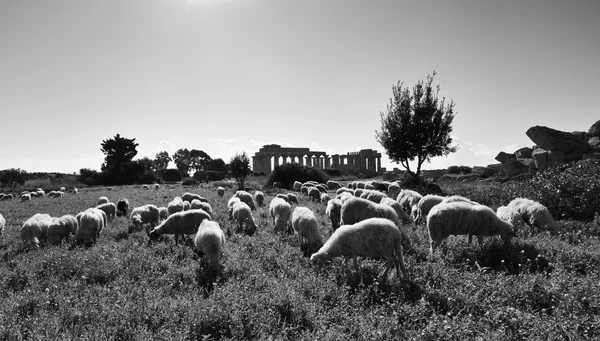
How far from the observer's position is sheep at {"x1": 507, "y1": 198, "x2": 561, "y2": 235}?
10641mm

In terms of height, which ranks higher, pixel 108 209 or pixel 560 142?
pixel 560 142

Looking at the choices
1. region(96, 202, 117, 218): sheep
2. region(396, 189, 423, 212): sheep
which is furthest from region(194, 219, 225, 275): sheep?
region(396, 189, 423, 212): sheep

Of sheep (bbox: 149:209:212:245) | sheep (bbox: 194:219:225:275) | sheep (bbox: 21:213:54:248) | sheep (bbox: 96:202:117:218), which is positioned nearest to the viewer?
sheep (bbox: 194:219:225:275)

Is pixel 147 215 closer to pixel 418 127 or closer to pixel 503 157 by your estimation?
pixel 418 127

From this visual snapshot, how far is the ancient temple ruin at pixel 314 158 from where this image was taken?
3307 inches

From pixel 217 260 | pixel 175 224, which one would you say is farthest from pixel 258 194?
pixel 217 260

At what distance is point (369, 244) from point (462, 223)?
3415 mm

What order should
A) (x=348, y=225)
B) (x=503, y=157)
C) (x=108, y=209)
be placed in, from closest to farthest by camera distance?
(x=348, y=225)
(x=108, y=209)
(x=503, y=157)

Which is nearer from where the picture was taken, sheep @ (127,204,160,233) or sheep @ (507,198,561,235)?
sheep @ (507,198,561,235)

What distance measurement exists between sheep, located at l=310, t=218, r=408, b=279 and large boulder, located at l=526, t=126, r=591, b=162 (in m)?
29.3

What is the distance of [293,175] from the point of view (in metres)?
43.6

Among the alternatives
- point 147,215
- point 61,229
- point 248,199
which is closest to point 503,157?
point 248,199

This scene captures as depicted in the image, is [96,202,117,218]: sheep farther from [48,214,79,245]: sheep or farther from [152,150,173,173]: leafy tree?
[152,150,173,173]: leafy tree

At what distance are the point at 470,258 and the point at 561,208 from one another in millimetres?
9853
